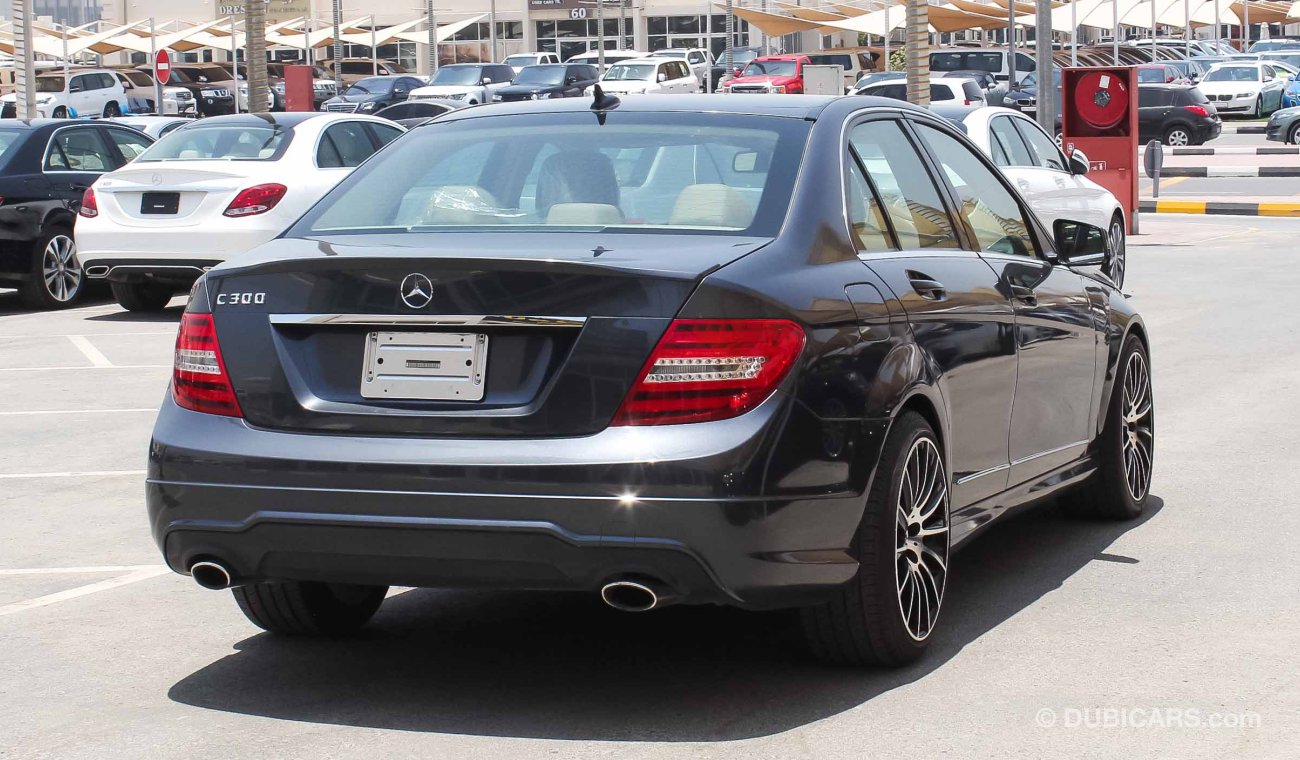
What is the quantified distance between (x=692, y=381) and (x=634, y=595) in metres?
0.52

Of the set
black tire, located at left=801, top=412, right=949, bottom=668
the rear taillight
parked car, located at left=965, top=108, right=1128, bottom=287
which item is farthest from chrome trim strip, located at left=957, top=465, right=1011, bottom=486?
parked car, located at left=965, top=108, right=1128, bottom=287

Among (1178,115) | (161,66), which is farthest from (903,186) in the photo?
(161,66)

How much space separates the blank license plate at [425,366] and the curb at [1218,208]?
21.9 meters

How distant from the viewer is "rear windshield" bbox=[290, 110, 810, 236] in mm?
4844

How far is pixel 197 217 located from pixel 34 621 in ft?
28.8

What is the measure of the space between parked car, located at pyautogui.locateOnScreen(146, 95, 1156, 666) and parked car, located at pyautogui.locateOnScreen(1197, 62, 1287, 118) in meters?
51.2

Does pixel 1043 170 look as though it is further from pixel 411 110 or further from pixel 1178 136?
pixel 1178 136

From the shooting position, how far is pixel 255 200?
14.1 metres

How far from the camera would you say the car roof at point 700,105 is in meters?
5.28

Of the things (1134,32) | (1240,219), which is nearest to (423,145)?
(1240,219)

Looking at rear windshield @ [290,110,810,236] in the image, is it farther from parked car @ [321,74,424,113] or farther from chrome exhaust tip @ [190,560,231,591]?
parked car @ [321,74,424,113]

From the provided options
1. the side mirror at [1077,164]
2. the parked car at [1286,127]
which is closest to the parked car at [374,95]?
the parked car at [1286,127]

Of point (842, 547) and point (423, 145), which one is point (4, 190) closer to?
point (423, 145)

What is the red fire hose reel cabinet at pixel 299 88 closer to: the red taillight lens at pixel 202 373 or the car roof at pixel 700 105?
the car roof at pixel 700 105
